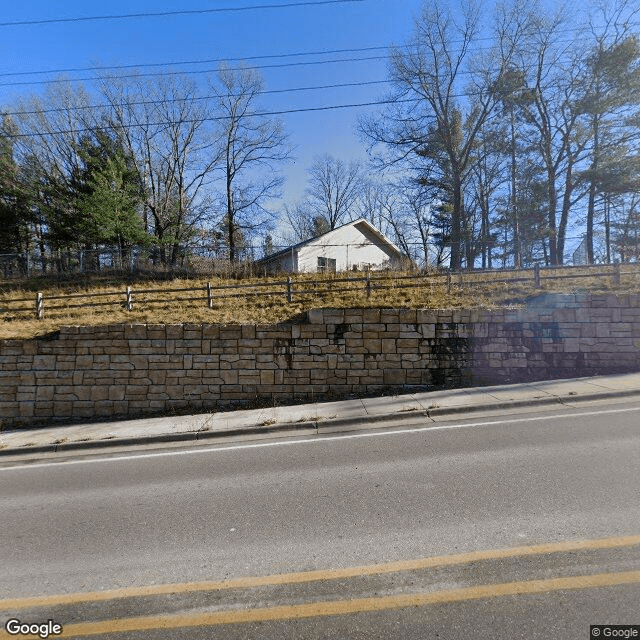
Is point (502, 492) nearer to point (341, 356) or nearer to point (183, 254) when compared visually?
point (341, 356)

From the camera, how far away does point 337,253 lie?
24.8 meters

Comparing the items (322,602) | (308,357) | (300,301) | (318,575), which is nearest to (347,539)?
(318,575)

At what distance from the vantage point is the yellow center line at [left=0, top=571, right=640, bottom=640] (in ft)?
7.27

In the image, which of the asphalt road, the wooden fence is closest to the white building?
the wooden fence

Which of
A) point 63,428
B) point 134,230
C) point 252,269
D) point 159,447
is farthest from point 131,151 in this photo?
point 159,447

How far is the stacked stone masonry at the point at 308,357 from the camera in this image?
8383mm

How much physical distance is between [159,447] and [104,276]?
15.3 m

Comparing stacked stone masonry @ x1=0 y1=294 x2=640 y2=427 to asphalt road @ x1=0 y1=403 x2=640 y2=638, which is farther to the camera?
stacked stone masonry @ x1=0 y1=294 x2=640 y2=427

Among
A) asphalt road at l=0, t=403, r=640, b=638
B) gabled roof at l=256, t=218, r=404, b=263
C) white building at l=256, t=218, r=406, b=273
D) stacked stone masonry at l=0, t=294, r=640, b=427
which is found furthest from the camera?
gabled roof at l=256, t=218, r=404, b=263

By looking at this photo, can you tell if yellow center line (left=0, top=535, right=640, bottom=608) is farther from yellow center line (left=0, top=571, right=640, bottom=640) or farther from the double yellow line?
yellow center line (left=0, top=571, right=640, bottom=640)

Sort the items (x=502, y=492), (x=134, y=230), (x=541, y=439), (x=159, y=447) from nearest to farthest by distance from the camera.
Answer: (x=502, y=492) → (x=541, y=439) → (x=159, y=447) → (x=134, y=230)

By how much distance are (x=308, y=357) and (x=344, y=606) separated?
6338 mm

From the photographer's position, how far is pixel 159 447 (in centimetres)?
597

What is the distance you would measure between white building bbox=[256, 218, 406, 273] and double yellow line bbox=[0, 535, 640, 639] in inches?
568
